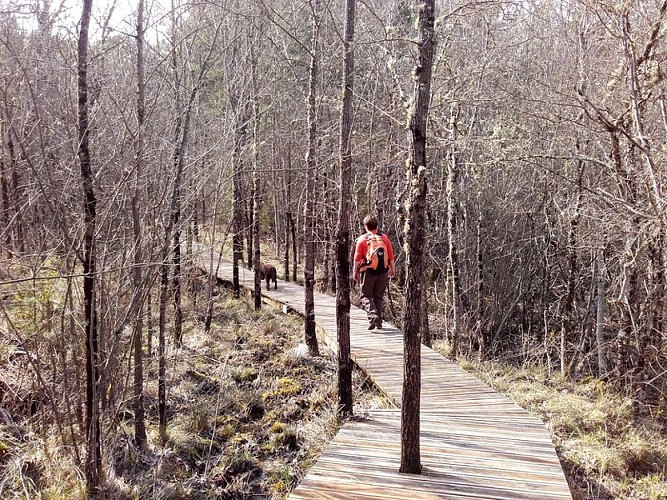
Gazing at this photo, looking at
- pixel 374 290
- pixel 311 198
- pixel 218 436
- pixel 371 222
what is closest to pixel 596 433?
pixel 374 290

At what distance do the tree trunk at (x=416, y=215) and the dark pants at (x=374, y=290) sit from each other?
4.39 meters

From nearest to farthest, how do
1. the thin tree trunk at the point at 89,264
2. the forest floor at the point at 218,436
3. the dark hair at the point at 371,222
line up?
the thin tree trunk at the point at 89,264
the forest floor at the point at 218,436
the dark hair at the point at 371,222

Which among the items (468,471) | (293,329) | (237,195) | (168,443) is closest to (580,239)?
(468,471)

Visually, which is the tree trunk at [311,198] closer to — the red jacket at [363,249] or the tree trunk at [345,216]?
the red jacket at [363,249]

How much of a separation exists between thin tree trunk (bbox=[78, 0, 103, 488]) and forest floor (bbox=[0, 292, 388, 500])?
270mm

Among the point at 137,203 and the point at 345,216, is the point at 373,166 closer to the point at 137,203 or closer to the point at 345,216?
the point at 345,216

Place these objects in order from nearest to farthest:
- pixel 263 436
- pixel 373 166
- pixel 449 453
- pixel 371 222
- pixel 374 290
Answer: pixel 449 453 < pixel 263 436 < pixel 371 222 < pixel 374 290 < pixel 373 166

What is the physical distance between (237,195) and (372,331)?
5.48 meters

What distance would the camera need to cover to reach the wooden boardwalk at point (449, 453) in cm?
386

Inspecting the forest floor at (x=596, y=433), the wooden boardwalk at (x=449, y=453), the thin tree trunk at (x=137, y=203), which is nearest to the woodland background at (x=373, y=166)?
the thin tree trunk at (x=137, y=203)

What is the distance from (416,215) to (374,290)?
4.88 metres

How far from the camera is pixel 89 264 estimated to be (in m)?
A: 4.54

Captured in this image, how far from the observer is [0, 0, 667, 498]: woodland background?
5141 millimetres

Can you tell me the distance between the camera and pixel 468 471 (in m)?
4.13
